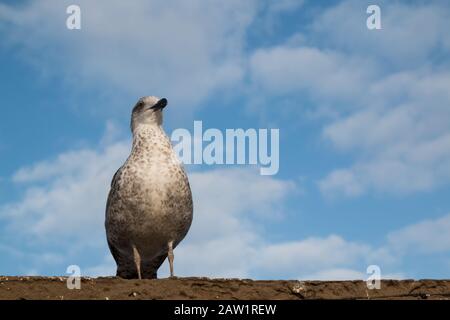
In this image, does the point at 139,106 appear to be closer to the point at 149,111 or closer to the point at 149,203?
the point at 149,111

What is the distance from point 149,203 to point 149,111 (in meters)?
1.43

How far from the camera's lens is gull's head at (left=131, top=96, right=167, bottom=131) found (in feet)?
30.3

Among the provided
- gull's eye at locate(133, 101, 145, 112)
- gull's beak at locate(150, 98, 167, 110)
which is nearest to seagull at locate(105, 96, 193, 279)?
gull's beak at locate(150, 98, 167, 110)

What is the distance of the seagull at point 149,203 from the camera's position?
842 centimetres

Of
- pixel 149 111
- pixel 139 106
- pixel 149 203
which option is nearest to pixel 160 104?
pixel 149 111

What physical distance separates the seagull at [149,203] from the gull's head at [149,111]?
8cm

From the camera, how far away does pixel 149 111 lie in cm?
930

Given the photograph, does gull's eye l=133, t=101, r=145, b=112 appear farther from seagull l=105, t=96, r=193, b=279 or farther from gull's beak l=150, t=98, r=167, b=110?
seagull l=105, t=96, r=193, b=279

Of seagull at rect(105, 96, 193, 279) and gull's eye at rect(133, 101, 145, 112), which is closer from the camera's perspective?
seagull at rect(105, 96, 193, 279)

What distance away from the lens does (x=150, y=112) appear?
928 cm

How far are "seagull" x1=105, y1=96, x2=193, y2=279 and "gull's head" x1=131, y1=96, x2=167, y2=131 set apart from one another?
3.1 inches
